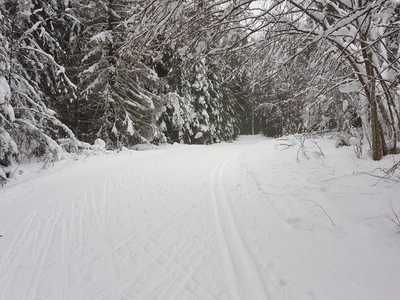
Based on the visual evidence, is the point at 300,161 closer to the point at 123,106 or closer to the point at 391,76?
the point at 391,76

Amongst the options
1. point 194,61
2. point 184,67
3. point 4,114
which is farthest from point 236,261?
point 4,114

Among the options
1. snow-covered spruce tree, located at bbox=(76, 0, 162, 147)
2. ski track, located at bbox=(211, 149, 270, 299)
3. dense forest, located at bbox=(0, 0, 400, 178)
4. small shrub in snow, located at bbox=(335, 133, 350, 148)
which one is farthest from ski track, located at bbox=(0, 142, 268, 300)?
snow-covered spruce tree, located at bbox=(76, 0, 162, 147)

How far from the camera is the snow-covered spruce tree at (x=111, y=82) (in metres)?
10.9

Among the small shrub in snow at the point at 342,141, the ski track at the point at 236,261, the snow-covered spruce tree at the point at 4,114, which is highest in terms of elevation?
the snow-covered spruce tree at the point at 4,114

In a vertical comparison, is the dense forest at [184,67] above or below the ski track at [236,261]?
above

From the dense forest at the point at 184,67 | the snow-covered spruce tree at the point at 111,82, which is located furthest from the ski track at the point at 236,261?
the snow-covered spruce tree at the point at 111,82

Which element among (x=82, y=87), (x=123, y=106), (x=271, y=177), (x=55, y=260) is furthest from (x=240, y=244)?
(x=82, y=87)

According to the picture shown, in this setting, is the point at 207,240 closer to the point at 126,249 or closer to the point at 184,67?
the point at 126,249

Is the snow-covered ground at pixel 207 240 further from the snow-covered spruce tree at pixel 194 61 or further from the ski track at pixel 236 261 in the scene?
the snow-covered spruce tree at pixel 194 61

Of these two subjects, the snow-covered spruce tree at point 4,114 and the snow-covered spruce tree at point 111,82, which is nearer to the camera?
the snow-covered spruce tree at point 4,114

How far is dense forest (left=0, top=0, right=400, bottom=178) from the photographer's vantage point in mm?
3154

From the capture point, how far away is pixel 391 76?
195 inches

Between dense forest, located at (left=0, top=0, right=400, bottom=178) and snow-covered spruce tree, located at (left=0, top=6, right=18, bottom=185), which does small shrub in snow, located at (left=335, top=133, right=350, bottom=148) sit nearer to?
dense forest, located at (left=0, top=0, right=400, bottom=178)

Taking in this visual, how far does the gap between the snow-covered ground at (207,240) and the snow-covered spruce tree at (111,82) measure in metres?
6.91
